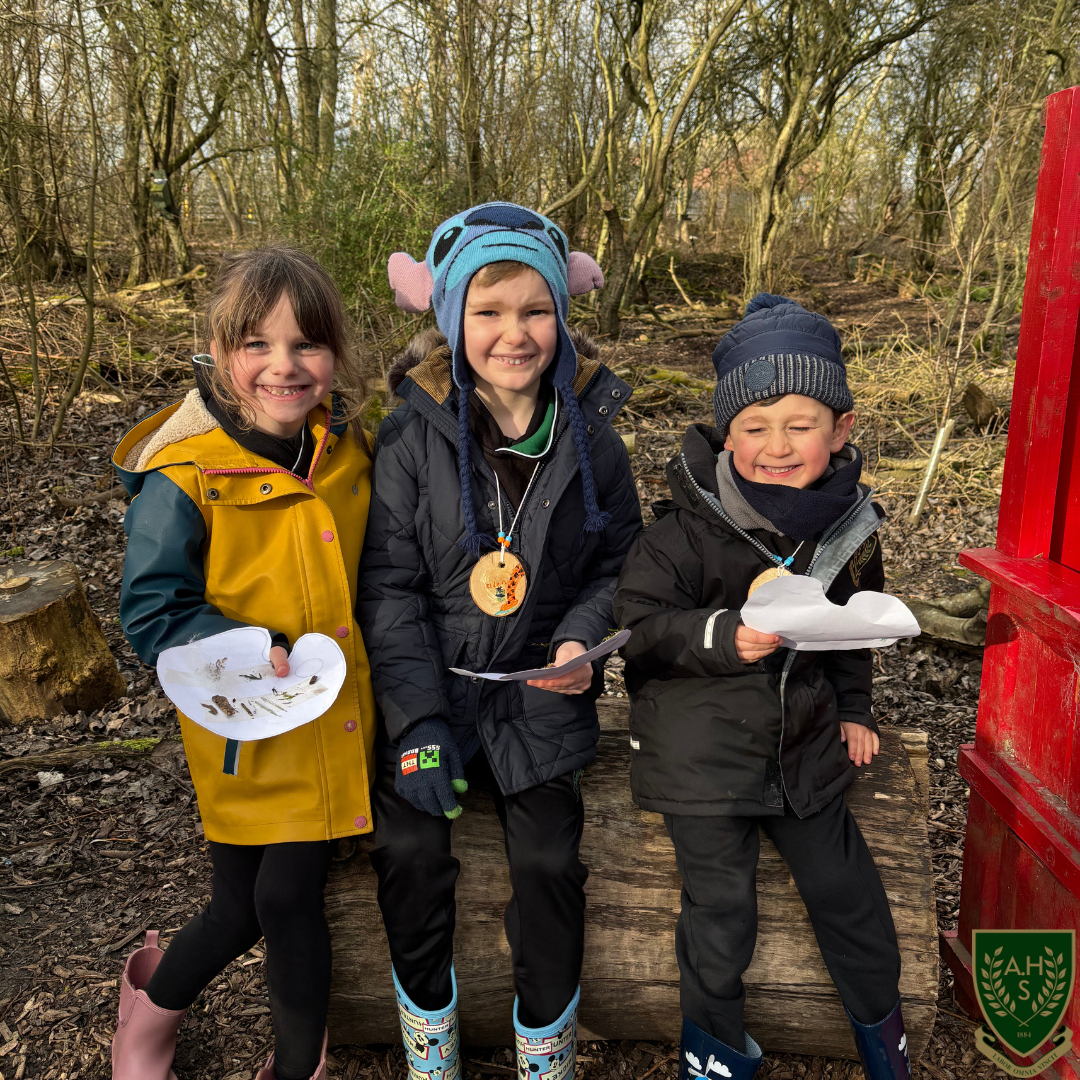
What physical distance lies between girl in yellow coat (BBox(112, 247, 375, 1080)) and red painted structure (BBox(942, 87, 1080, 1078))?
1547 millimetres

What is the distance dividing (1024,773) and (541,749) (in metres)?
1.17

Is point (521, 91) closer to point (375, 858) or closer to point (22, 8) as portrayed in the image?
point (22, 8)

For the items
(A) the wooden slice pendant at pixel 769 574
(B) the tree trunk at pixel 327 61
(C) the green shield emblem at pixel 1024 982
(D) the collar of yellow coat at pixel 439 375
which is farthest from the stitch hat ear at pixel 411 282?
(B) the tree trunk at pixel 327 61

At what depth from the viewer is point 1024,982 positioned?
2.03 meters

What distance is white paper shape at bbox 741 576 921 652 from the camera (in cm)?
169

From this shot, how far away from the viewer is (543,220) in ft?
7.23

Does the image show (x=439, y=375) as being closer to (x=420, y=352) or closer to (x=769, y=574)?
(x=420, y=352)

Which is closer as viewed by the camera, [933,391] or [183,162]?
[933,391]

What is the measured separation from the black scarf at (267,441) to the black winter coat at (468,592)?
0.19m

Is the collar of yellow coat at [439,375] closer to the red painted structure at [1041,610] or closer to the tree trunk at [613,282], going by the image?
the red painted structure at [1041,610]

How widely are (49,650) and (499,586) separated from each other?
2556mm

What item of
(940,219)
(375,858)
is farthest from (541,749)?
(940,219)

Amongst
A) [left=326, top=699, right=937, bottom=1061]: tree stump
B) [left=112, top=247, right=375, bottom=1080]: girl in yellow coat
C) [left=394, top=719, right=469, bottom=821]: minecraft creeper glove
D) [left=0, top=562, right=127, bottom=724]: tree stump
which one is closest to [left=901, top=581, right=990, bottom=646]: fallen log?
[left=326, top=699, right=937, bottom=1061]: tree stump

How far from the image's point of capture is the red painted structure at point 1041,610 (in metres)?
1.80
